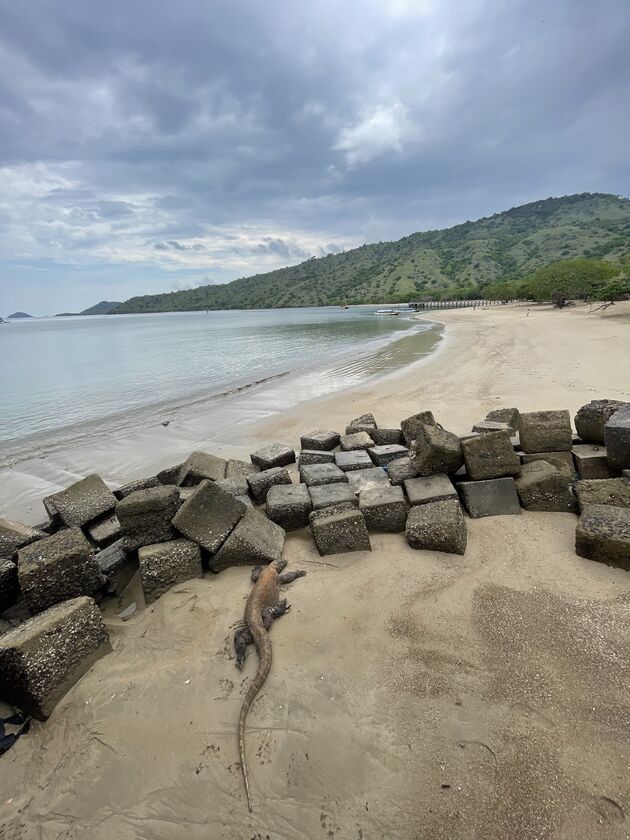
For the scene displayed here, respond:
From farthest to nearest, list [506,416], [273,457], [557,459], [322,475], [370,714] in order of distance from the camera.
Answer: [506,416] < [273,457] < [322,475] < [557,459] < [370,714]

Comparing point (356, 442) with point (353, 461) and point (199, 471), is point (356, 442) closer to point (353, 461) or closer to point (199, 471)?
point (353, 461)

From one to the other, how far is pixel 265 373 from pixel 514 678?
19511 millimetres

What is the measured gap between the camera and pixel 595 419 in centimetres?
525

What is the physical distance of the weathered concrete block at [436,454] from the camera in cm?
490

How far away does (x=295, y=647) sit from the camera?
3.28 metres

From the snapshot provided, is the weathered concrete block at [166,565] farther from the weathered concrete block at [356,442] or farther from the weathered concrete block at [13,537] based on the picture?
the weathered concrete block at [356,442]

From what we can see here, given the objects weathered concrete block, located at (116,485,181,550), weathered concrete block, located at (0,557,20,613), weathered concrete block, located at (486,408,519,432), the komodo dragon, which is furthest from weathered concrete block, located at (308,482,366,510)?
weathered concrete block, located at (486,408,519,432)

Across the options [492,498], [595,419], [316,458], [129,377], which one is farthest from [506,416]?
[129,377]

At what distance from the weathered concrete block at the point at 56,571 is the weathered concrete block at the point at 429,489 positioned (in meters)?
3.41

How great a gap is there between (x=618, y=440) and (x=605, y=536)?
4.31 ft

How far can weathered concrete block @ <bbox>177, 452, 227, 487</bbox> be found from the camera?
21.0 feet

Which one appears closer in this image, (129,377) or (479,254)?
(129,377)

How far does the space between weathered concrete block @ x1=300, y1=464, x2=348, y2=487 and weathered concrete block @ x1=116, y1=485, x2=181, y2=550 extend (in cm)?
183

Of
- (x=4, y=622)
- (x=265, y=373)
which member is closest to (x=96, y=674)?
(x=4, y=622)
